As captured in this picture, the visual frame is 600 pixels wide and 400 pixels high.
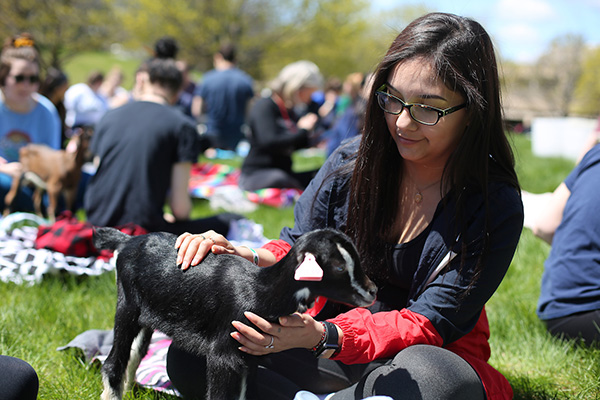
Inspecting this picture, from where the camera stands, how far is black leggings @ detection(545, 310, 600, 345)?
10.3ft

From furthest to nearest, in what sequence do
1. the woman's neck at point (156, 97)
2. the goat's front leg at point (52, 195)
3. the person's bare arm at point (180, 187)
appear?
the goat's front leg at point (52, 195)
the woman's neck at point (156, 97)
the person's bare arm at point (180, 187)

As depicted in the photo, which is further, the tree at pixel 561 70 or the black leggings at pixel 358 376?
the tree at pixel 561 70

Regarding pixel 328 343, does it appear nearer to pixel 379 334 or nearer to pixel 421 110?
pixel 379 334

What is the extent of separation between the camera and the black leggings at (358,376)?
7.00 ft

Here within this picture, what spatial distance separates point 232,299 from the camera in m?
2.15

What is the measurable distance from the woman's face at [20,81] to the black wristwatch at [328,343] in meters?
4.94

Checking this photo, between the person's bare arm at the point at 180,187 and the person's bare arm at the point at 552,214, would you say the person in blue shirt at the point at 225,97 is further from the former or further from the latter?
the person's bare arm at the point at 552,214

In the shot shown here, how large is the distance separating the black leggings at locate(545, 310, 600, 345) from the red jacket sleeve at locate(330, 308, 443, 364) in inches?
52.5

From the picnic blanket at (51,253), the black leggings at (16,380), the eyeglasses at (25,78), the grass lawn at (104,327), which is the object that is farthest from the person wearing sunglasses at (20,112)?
the black leggings at (16,380)

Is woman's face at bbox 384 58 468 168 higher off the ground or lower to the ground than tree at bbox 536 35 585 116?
higher

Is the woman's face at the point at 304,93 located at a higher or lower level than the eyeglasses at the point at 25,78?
lower

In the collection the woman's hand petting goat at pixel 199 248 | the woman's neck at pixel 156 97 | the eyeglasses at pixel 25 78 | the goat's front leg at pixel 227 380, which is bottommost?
the goat's front leg at pixel 227 380

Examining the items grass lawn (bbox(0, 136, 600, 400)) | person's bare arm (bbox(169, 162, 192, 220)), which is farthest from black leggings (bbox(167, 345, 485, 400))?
person's bare arm (bbox(169, 162, 192, 220))

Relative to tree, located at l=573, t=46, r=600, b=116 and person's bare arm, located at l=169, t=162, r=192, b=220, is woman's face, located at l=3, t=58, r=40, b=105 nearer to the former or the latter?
person's bare arm, located at l=169, t=162, r=192, b=220
